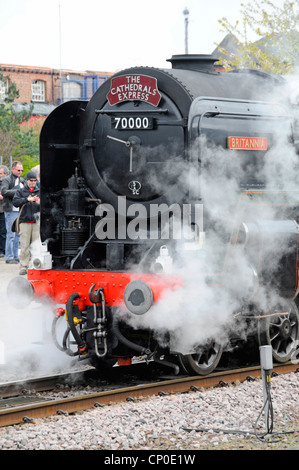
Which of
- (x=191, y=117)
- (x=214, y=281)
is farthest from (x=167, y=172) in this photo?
(x=214, y=281)

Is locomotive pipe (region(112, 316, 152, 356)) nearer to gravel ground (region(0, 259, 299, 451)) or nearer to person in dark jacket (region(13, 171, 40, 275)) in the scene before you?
gravel ground (region(0, 259, 299, 451))

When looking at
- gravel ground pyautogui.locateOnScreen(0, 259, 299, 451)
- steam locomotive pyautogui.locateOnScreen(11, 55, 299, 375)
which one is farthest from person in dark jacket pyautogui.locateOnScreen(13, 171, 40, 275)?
gravel ground pyautogui.locateOnScreen(0, 259, 299, 451)

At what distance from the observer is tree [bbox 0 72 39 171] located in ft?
89.3

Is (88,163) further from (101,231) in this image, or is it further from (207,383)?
(207,383)

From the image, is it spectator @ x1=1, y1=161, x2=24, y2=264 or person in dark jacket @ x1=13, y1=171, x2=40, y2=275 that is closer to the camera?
person in dark jacket @ x1=13, y1=171, x2=40, y2=275

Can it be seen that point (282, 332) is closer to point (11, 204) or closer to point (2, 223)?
point (11, 204)

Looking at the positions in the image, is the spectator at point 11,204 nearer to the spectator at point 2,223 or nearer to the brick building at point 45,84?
the spectator at point 2,223

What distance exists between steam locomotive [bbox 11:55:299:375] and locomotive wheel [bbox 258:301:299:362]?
2cm

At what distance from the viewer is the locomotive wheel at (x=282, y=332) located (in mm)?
7457

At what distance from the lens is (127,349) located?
282 inches

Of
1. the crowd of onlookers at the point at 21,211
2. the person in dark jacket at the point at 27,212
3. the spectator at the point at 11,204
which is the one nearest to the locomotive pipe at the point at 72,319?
the crowd of onlookers at the point at 21,211

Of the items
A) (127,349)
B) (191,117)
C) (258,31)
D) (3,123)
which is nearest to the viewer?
(191,117)

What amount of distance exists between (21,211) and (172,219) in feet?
16.3

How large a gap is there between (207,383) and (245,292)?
2.79 ft
